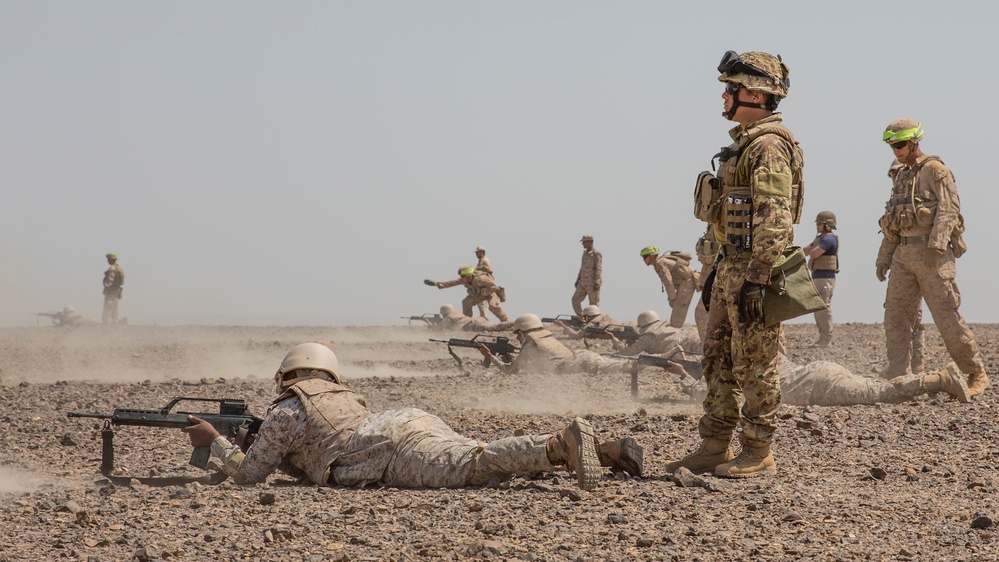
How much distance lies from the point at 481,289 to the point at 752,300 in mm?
19266

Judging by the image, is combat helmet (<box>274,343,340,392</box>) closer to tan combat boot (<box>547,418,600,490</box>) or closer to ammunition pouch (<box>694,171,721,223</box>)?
tan combat boot (<box>547,418,600,490</box>)

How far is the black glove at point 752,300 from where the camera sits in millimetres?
5703

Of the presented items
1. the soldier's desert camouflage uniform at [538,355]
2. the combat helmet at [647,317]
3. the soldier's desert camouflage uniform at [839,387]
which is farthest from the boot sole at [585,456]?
the combat helmet at [647,317]

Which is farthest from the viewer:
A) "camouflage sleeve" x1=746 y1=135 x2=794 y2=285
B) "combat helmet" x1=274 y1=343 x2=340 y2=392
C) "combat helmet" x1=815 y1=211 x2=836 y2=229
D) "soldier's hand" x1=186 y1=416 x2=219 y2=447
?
"combat helmet" x1=815 y1=211 x2=836 y2=229

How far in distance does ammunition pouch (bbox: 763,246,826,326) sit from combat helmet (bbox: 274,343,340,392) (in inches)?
96.2

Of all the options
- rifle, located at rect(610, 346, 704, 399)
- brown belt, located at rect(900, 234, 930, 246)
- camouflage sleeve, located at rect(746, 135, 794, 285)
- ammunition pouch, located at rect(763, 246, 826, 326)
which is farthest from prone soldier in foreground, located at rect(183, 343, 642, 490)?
rifle, located at rect(610, 346, 704, 399)

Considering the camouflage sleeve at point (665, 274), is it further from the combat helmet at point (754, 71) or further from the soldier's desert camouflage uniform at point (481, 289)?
the combat helmet at point (754, 71)

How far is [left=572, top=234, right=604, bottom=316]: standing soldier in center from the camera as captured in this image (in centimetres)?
2362

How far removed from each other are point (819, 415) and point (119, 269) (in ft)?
78.2

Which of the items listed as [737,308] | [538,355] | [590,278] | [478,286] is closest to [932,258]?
[737,308]

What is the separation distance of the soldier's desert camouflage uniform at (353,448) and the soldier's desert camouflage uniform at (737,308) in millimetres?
1361

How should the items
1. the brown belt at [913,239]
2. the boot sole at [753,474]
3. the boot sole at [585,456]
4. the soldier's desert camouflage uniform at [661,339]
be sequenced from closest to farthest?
1. the boot sole at [585,456]
2. the boot sole at [753,474]
3. the brown belt at [913,239]
4. the soldier's desert camouflage uniform at [661,339]

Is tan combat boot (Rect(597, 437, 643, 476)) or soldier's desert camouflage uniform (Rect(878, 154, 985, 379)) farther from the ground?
soldier's desert camouflage uniform (Rect(878, 154, 985, 379))

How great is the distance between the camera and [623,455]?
5.98 meters
